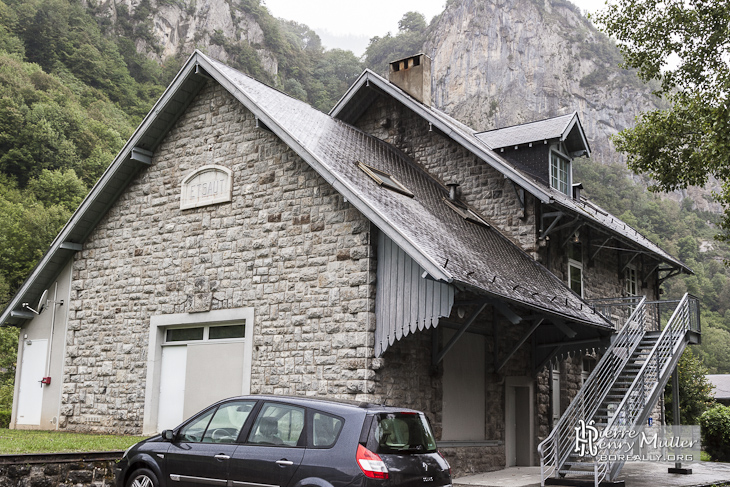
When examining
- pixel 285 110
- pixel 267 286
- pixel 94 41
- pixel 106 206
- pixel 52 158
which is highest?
pixel 94 41

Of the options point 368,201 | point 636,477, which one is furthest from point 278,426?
point 636,477

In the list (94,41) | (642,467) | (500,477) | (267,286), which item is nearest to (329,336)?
(267,286)

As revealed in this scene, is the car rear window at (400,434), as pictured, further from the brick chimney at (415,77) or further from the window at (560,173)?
the brick chimney at (415,77)

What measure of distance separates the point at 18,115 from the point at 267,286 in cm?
4407

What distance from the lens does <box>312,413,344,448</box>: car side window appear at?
693cm

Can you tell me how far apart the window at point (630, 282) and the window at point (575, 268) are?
11.7ft

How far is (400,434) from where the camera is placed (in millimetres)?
7184

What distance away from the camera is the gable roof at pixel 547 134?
17.5 m

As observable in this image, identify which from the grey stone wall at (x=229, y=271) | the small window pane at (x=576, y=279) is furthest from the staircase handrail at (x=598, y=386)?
the grey stone wall at (x=229, y=271)

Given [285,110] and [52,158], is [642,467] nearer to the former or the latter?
[285,110]

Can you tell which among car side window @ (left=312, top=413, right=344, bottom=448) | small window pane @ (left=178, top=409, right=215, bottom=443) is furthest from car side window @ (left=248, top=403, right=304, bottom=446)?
small window pane @ (left=178, top=409, right=215, bottom=443)

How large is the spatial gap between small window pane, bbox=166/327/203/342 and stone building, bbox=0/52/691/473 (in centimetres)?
5

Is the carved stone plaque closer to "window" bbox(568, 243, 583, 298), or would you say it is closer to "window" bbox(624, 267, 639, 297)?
"window" bbox(568, 243, 583, 298)

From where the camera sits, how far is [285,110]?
49.4ft
